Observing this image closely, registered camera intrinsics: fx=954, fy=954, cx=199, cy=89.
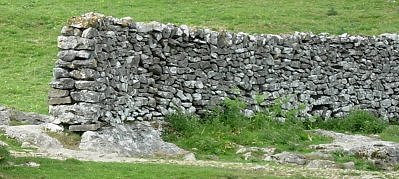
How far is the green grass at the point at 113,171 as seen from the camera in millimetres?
17250

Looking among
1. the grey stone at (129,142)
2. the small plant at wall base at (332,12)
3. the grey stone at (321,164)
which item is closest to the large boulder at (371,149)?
the grey stone at (321,164)

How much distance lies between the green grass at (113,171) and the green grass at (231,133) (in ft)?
11.7

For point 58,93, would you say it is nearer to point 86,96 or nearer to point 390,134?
point 86,96

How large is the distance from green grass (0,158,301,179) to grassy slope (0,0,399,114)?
15368 mm

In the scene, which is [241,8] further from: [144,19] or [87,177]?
[87,177]

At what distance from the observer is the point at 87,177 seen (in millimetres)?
17312

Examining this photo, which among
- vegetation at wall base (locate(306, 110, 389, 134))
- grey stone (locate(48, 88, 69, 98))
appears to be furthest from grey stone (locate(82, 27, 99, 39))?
vegetation at wall base (locate(306, 110, 389, 134))

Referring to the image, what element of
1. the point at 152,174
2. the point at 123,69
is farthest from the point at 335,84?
the point at 152,174

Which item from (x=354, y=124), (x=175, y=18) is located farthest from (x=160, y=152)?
(x=175, y=18)

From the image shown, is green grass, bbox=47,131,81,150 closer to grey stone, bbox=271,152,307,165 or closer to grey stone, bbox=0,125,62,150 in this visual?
grey stone, bbox=0,125,62,150

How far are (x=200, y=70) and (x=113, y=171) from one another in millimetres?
8651

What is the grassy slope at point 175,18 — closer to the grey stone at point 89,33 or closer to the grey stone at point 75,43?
the grey stone at point 75,43

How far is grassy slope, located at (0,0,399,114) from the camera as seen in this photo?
123 feet

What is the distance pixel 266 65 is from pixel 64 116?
7.80 m
